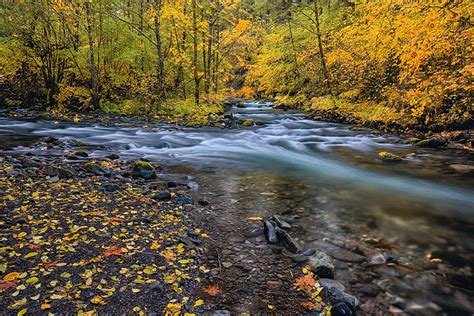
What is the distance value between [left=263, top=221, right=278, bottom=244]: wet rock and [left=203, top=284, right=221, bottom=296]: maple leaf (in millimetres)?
1300

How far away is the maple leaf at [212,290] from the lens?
3.36 meters

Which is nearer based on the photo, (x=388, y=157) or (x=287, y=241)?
(x=287, y=241)

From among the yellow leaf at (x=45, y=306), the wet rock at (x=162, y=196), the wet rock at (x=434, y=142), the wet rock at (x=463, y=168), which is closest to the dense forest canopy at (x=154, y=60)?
the wet rock at (x=434, y=142)

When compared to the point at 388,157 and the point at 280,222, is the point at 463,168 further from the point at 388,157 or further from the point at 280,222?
the point at 280,222

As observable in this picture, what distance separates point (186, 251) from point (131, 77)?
16.1 meters

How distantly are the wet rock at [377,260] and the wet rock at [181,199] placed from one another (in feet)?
10.1

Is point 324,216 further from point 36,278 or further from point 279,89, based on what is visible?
point 279,89

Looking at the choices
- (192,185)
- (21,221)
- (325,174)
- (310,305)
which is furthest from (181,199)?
(325,174)

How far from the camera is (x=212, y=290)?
341 centimetres

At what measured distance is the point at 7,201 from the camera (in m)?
4.78

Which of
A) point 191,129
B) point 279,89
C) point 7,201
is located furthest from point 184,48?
point 7,201

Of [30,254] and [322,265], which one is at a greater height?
[30,254]

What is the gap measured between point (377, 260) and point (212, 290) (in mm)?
2206

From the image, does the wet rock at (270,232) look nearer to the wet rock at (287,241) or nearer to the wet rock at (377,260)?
the wet rock at (287,241)
